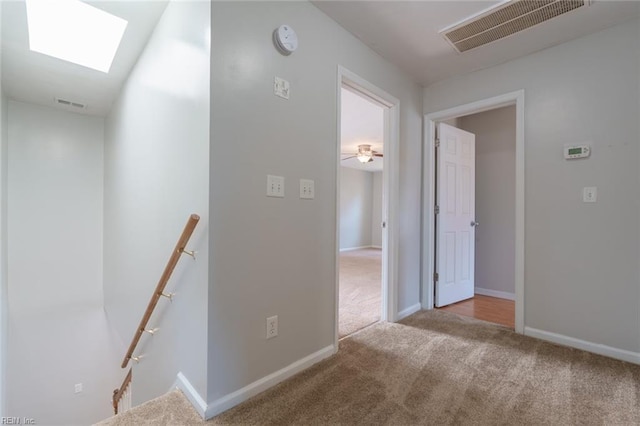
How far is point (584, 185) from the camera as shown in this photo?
219cm

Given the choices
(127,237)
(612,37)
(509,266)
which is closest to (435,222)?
(509,266)

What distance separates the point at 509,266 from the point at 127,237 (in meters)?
4.55

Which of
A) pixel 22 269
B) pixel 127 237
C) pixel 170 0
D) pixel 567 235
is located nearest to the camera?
pixel 170 0

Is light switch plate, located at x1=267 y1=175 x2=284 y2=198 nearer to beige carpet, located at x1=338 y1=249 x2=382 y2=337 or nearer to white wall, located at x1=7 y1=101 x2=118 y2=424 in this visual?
beige carpet, located at x1=338 y1=249 x2=382 y2=337

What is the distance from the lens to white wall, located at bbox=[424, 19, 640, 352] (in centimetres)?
202

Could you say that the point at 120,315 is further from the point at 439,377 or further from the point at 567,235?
the point at 567,235

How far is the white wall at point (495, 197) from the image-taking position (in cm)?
365

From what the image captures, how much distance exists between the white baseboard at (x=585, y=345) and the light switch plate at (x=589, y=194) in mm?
1087

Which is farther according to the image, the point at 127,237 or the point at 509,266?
the point at 509,266

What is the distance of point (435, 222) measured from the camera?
3.13 m

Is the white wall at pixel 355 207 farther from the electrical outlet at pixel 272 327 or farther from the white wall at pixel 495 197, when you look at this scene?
the electrical outlet at pixel 272 327

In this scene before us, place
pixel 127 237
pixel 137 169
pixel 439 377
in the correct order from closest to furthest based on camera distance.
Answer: pixel 439 377, pixel 137 169, pixel 127 237

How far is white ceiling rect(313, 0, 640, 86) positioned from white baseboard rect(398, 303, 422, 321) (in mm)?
2403

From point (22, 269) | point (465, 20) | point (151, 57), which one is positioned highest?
point (465, 20)
